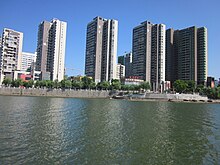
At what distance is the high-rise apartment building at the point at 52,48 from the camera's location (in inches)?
7057

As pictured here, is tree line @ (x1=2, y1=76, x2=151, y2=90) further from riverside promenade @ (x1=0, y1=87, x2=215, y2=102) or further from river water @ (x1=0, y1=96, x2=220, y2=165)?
river water @ (x1=0, y1=96, x2=220, y2=165)

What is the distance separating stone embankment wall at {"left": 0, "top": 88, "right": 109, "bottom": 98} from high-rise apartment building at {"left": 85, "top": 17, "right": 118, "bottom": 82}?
35185 millimetres

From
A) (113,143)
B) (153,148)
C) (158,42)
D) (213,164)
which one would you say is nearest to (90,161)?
(113,143)

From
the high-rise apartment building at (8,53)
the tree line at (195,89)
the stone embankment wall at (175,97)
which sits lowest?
the stone embankment wall at (175,97)

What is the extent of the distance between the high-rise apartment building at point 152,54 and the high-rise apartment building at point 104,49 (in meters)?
24.6

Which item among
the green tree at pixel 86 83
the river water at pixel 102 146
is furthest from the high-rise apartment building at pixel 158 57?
the river water at pixel 102 146

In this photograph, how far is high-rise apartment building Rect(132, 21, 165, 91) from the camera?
185625 mm

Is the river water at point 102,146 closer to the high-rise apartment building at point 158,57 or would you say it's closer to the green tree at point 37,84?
the green tree at point 37,84

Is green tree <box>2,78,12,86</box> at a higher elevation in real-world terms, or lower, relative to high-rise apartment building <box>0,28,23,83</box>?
lower

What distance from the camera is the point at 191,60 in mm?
194500

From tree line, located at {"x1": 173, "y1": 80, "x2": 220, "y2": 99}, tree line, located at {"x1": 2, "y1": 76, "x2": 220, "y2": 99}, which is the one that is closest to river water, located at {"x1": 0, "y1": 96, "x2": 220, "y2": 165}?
tree line, located at {"x1": 2, "y1": 76, "x2": 220, "y2": 99}

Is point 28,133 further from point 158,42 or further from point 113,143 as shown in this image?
point 158,42

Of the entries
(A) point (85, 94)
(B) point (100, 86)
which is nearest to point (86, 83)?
(B) point (100, 86)

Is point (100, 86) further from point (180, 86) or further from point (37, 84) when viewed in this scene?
point (180, 86)
